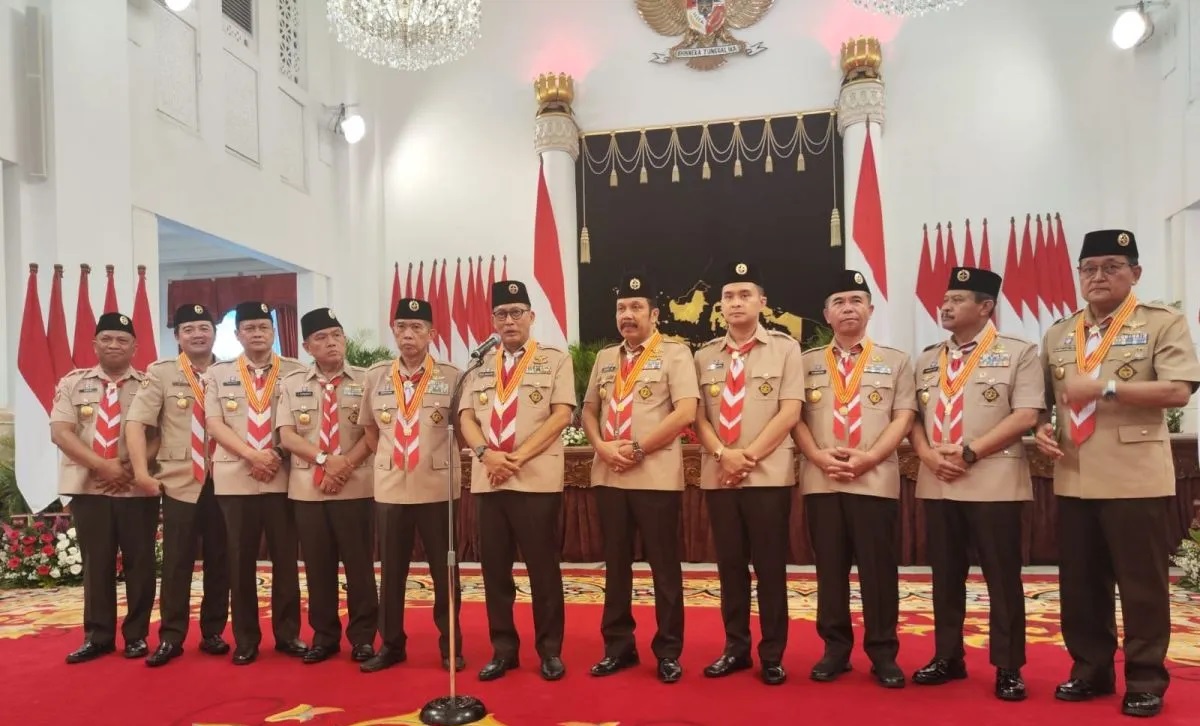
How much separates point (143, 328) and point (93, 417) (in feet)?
11.4

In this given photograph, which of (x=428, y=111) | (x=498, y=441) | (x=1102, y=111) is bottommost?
(x=498, y=441)

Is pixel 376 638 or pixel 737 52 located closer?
pixel 376 638

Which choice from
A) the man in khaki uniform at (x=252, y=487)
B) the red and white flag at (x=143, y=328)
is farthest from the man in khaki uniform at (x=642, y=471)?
the red and white flag at (x=143, y=328)

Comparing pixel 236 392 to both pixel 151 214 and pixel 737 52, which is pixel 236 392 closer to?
pixel 151 214

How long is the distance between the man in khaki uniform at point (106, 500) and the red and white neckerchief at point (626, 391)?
78.3 inches

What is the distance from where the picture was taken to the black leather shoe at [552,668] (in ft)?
10.3

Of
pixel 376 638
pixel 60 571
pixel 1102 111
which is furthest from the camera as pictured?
pixel 1102 111

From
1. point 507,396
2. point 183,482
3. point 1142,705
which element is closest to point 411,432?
point 507,396

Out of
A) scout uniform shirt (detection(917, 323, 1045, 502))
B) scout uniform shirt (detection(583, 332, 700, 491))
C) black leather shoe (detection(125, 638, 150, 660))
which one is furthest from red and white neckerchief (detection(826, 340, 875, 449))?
black leather shoe (detection(125, 638, 150, 660))

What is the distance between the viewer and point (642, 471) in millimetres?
3182

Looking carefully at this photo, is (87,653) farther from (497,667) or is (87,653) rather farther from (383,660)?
(497,667)

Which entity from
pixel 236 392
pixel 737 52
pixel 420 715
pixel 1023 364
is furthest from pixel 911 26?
pixel 420 715

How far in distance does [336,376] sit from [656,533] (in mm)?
1508

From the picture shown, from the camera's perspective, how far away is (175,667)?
345 cm
